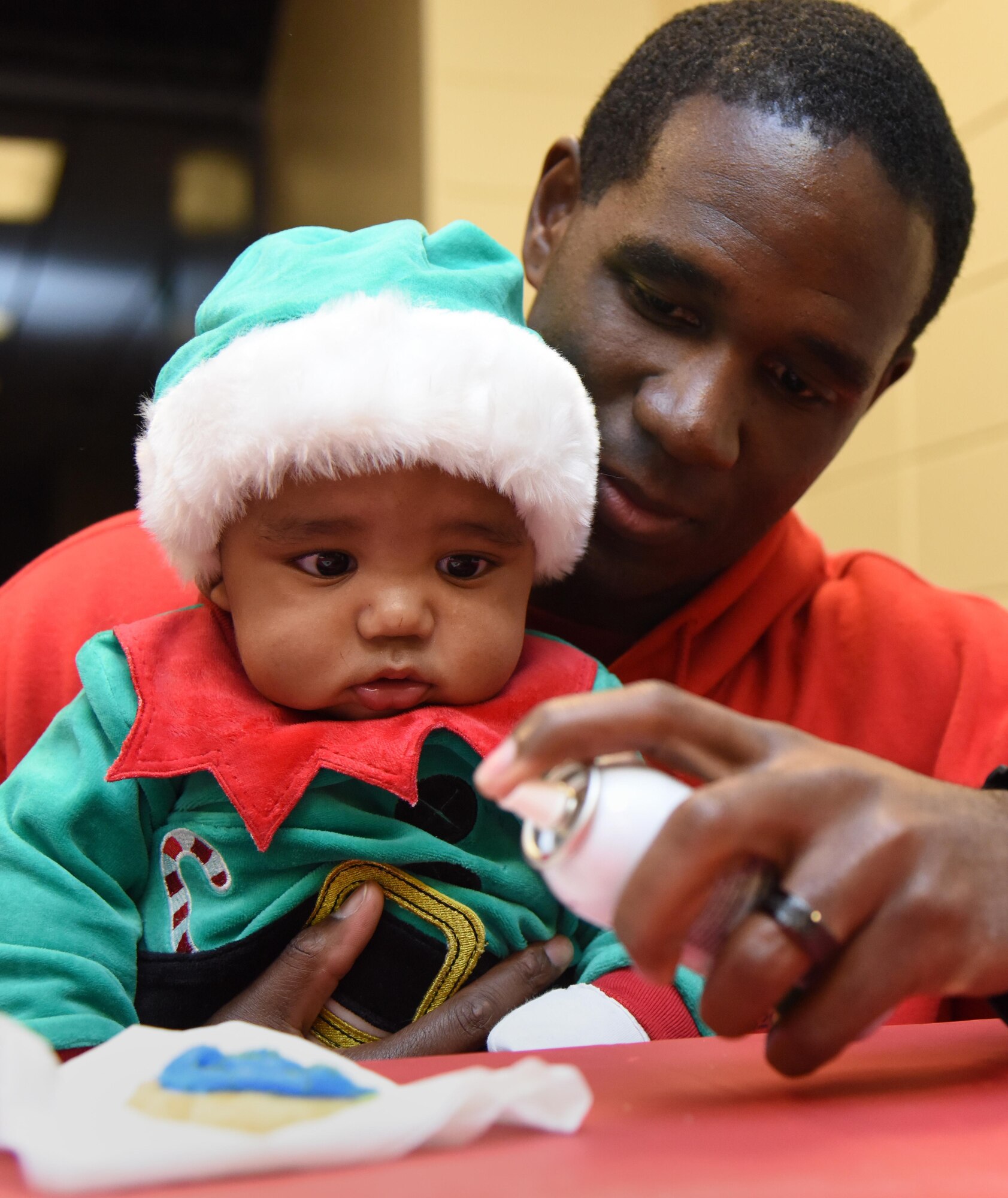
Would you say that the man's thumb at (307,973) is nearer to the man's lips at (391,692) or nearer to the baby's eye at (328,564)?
the man's lips at (391,692)

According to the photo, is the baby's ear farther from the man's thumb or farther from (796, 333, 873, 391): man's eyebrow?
(796, 333, 873, 391): man's eyebrow

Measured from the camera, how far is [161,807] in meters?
1.06

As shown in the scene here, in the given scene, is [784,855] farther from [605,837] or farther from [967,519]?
[967,519]

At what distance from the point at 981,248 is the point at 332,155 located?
207cm

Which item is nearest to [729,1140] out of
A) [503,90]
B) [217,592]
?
[217,592]

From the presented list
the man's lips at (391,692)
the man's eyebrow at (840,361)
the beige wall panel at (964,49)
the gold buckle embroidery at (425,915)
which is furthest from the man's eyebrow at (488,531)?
the beige wall panel at (964,49)

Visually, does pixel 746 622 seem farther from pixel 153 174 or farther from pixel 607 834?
pixel 153 174

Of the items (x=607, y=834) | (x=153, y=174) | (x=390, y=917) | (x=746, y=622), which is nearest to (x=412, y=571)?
(x=390, y=917)

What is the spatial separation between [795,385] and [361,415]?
57cm

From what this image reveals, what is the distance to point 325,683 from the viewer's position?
1.04 meters

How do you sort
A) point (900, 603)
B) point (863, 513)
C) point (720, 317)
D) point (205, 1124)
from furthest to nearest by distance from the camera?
point (863, 513) < point (900, 603) < point (720, 317) < point (205, 1124)

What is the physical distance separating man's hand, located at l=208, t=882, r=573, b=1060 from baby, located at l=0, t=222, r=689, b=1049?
2 centimetres

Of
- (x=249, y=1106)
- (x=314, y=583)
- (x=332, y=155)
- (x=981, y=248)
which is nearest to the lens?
(x=249, y=1106)

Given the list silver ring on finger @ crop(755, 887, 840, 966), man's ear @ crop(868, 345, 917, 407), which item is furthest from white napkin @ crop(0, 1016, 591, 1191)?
A: man's ear @ crop(868, 345, 917, 407)
